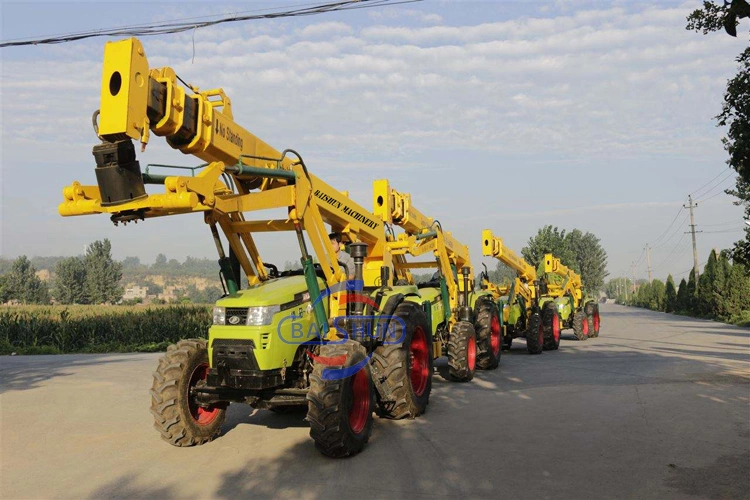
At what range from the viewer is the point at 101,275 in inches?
2918

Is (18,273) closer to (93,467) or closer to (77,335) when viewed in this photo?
(77,335)

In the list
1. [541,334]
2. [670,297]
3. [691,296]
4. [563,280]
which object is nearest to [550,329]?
[541,334]

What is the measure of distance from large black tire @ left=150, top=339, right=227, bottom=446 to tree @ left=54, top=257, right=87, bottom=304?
76.0 meters

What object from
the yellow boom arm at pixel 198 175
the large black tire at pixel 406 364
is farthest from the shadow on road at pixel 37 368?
the large black tire at pixel 406 364

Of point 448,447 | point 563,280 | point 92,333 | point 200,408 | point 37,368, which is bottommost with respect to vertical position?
point 37,368

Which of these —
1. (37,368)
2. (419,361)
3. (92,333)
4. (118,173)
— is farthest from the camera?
(92,333)

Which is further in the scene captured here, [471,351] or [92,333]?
[92,333]

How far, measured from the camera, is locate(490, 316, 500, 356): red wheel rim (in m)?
12.3

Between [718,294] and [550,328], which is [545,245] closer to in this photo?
[718,294]

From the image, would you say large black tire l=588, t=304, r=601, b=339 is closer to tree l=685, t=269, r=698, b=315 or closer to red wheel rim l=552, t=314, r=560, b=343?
red wheel rim l=552, t=314, r=560, b=343

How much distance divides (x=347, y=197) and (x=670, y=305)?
164 feet

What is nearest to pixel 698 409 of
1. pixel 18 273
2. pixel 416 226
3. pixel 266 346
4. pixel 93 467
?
pixel 416 226

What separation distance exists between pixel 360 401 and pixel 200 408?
1.90 metres

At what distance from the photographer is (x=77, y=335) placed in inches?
838
